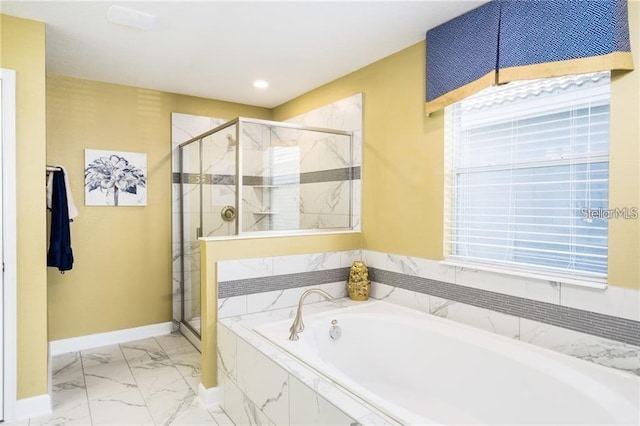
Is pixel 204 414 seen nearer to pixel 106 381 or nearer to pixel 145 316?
pixel 106 381

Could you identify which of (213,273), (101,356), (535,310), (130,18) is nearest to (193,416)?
(213,273)

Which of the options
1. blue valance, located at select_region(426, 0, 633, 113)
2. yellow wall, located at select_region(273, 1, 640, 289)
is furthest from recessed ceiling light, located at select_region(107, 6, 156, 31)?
blue valance, located at select_region(426, 0, 633, 113)

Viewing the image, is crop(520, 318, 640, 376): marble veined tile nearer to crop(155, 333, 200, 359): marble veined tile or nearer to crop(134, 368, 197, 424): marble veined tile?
crop(134, 368, 197, 424): marble veined tile

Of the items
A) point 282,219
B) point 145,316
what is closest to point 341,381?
point 282,219

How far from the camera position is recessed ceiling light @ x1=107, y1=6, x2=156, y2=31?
2.22 meters

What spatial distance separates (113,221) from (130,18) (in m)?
1.97

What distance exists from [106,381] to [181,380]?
555 mm

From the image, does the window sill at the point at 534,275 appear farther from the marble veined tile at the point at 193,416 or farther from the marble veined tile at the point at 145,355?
the marble veined tile at the point at 145,355

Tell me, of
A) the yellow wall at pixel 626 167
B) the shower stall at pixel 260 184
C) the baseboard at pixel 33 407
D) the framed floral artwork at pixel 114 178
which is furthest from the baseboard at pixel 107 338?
the yellow wall at pixel 626 167

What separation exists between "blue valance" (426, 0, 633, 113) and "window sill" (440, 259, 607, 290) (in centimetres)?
99

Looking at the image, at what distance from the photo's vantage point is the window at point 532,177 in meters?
1.86

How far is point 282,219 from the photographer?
10.2 feet

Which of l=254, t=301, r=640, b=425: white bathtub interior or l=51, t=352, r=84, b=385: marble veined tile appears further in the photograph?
l=51, t=352, r=84, b=385: marble veined tile

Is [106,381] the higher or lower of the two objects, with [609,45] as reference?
lower
